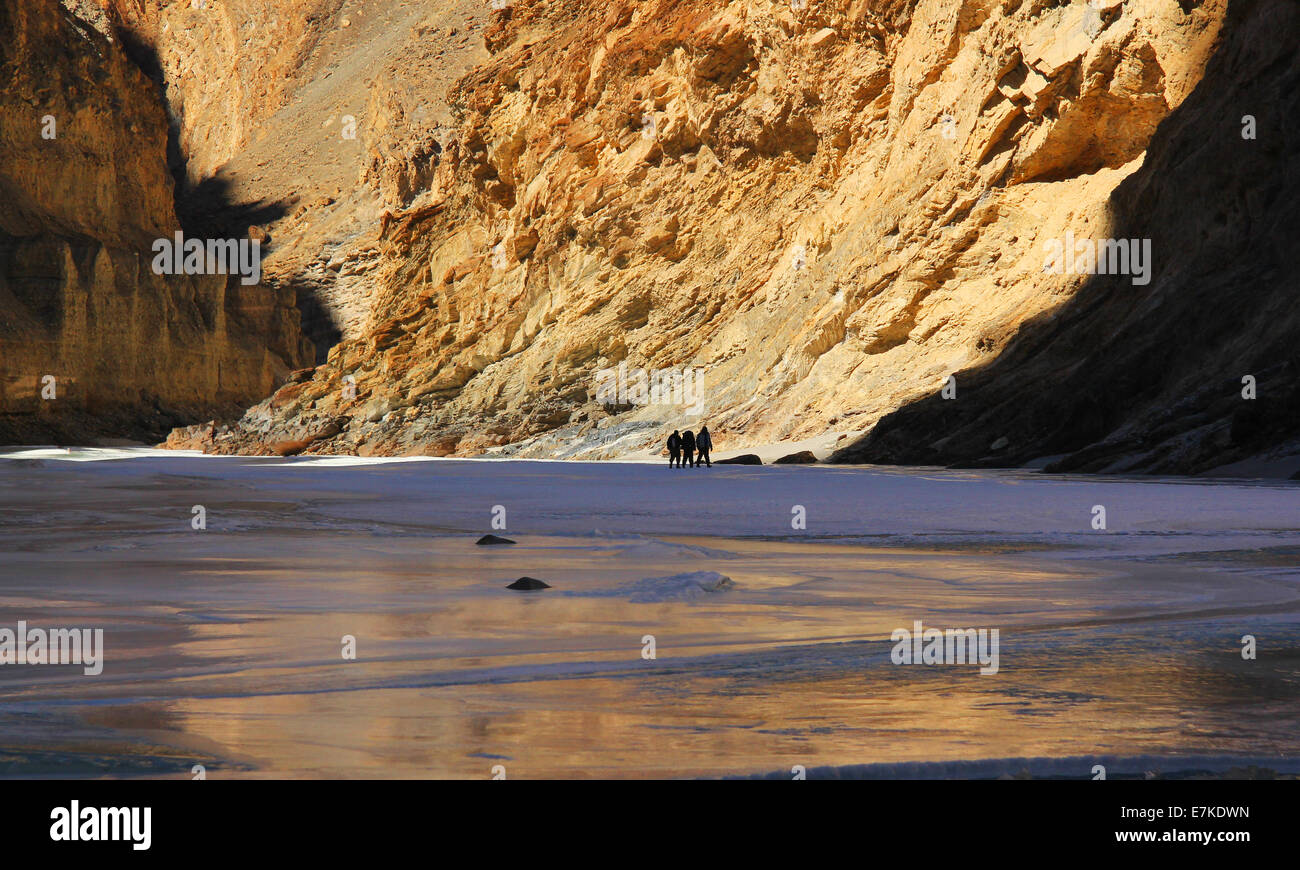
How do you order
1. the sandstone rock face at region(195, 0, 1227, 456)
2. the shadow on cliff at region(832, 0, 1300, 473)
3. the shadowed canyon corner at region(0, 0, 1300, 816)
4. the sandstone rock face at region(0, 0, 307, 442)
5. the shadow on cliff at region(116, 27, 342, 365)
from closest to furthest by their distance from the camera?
the shadowed canyon corner at region(0, 0, 1300, 816), the shadow on cliff at region(832, 0, 1300, 473), the sandstone rock face at region(195, 0, 1227, 456), the sandstone rock face at region(0, 0, 307, 442), the shadow on cliff at region(116, 27, 342, 365)

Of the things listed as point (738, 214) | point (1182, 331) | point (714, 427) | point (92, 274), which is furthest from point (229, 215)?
point (1182, 331)

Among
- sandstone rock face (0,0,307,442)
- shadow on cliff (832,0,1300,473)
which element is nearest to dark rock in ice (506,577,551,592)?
shadow on cliff (832,0,1300,473)

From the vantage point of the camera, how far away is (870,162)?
38.3 m

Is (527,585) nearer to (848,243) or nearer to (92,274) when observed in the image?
(848,243)

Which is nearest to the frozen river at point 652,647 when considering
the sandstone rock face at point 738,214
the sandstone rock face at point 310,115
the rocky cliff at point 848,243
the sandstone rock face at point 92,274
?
the rocky cliff at point 848,243

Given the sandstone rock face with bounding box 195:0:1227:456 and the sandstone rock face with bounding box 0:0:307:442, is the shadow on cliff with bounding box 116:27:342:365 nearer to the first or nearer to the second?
the sandstone rock face with bounding box 0:0:307:442

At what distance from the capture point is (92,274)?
264 feet

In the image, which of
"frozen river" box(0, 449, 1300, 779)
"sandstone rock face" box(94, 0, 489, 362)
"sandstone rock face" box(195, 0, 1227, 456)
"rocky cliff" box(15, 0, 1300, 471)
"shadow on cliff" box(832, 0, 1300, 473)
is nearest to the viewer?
"frozen river" box(0, 449, 1300, 779)

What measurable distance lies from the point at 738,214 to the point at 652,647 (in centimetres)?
3852

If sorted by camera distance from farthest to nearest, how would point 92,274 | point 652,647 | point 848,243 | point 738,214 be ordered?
point 92,274 → point 738,214 → point 848,243 → point 652,647

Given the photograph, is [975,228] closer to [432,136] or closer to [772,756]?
[772,756]

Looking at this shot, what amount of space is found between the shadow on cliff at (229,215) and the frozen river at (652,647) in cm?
8814

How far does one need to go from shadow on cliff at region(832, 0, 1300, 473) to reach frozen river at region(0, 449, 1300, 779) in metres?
10.0

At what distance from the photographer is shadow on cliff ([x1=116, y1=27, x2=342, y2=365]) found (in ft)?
322
